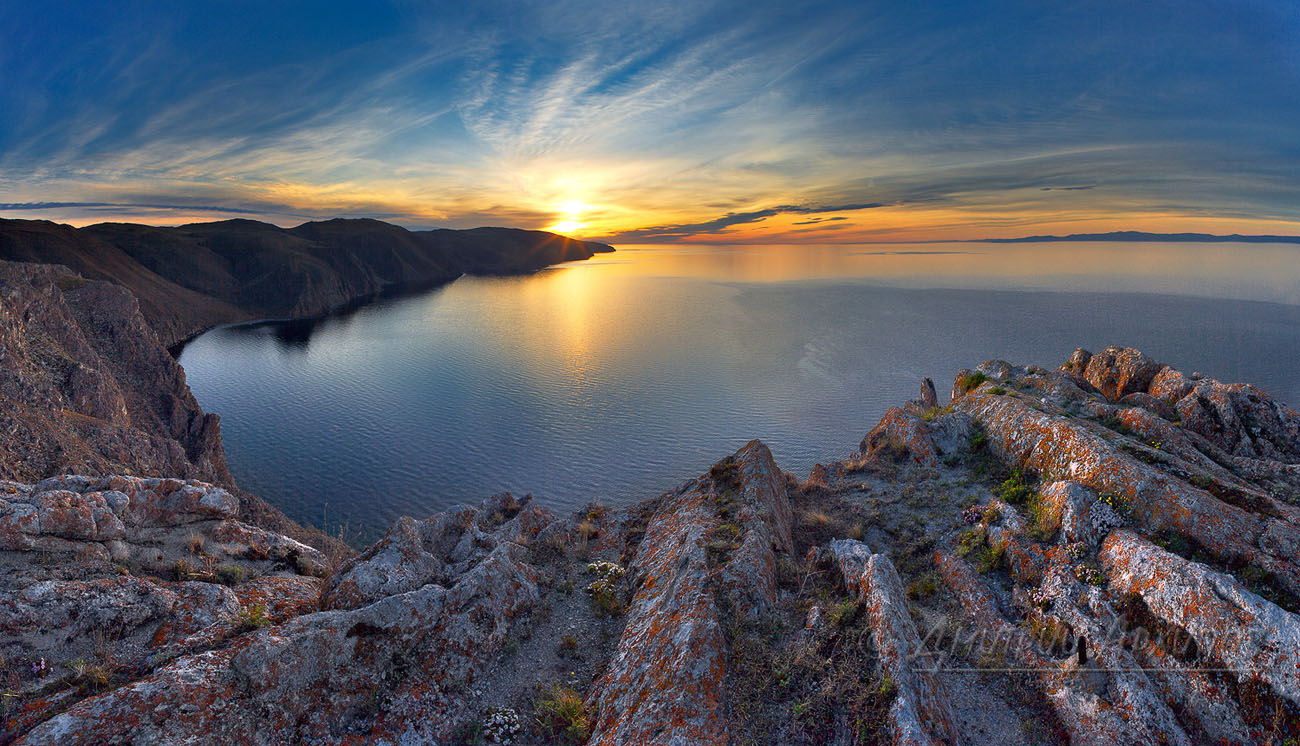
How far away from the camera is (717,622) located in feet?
29.9

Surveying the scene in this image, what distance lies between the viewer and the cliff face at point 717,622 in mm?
7609

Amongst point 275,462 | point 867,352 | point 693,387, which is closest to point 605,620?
point 275,462

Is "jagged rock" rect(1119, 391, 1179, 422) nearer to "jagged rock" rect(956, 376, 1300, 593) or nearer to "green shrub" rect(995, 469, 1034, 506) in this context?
"jagged rock" rect(956, 376, 1300, 593)

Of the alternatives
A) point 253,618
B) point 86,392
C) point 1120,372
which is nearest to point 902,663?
point 253,618

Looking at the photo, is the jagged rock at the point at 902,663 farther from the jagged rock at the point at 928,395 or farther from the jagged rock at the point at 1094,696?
the jagged rock at the point at 928,395

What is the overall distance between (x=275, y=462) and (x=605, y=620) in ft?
181

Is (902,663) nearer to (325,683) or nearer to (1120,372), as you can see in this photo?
(325,683)

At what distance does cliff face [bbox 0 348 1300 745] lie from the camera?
7.61 m

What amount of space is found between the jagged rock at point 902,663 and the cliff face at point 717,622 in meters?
0.04

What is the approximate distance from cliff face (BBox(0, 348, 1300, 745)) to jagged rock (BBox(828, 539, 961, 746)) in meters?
0.04

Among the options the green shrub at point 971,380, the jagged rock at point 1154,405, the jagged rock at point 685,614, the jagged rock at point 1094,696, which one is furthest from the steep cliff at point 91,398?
the jagged rock at point 1154,405

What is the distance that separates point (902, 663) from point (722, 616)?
309 cm

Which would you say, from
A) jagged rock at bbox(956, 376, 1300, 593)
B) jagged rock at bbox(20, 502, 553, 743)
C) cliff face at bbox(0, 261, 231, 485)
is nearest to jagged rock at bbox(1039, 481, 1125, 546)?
jagged rock at bbox(956, 376, 1300, 593)

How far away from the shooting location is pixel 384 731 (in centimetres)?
842
